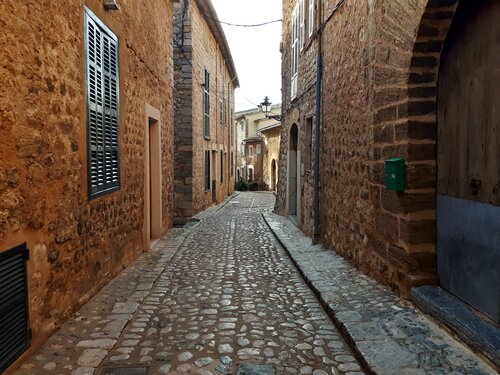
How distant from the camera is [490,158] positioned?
3.07 meters

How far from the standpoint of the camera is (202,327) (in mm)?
Result: 3777

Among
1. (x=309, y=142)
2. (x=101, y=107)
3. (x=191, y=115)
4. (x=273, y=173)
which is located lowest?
(x=273, y=173)

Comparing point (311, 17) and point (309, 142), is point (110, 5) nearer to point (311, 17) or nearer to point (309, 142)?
point (311, 17)

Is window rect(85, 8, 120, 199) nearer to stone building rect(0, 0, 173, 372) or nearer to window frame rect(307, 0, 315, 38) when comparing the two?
stone building rect(0, 0, 173, 372)

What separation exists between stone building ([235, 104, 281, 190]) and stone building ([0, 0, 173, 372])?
70.4ft

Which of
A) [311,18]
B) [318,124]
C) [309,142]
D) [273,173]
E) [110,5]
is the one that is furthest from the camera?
[273,173]

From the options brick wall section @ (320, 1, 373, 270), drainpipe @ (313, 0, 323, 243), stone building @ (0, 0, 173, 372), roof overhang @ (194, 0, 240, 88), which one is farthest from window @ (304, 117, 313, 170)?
roof overhang @ (194, 0, 240, 88)

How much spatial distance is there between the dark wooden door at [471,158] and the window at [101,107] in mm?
3152

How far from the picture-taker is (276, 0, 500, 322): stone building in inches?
125

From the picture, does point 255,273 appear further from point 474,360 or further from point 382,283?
point 474,360

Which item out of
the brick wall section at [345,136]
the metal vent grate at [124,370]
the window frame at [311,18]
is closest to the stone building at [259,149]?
the window frame at [311,18]

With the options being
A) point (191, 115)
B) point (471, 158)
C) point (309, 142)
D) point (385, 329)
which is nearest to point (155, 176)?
point (309, 142)

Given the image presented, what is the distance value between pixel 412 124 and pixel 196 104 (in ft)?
31.6

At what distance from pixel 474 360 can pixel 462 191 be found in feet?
4.05
